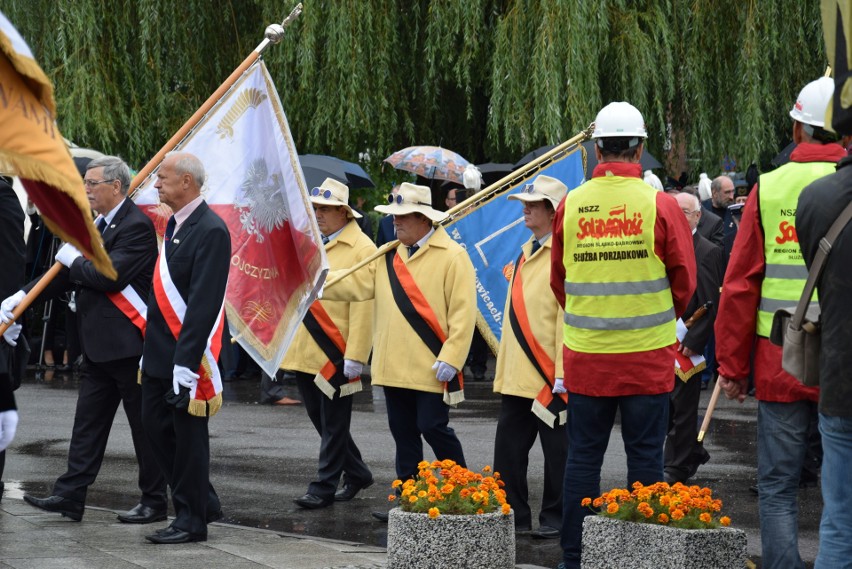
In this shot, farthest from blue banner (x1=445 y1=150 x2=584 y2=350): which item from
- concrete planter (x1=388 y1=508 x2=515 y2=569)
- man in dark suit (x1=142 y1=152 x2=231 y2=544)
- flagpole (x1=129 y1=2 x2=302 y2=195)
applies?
concrete planter (x1=388 y1=508 x2=515 y2=569)

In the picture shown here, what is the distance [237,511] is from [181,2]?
960 centimetres

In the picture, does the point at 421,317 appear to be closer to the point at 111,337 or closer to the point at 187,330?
the point at 187,330

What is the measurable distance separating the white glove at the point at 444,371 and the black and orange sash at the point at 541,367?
16.4 inches

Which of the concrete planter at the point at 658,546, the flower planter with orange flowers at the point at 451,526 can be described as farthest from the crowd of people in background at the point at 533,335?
the flower planter with orange flowers at the point at 451,526

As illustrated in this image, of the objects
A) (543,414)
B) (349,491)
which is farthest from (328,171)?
(543,414)

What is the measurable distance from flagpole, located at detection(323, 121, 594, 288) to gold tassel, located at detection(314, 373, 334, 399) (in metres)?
0.61

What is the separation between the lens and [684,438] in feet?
31.0

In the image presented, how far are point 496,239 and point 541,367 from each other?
1378 mm

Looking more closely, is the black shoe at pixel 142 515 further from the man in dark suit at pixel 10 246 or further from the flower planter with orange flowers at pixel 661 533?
the flower planter with orange flowers at pixel 661 533

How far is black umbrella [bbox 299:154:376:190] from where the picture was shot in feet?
44.9

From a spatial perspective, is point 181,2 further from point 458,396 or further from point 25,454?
point 458,396

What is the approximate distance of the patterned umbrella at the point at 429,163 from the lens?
52.5 feet

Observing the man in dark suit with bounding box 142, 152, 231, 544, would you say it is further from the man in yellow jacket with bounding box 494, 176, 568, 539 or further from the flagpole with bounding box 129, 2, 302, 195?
the man in yellow jacket with bounding box 494, 176, 568, 539

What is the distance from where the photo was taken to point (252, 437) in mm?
11609
